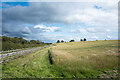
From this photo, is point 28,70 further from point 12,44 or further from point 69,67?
point 12,44

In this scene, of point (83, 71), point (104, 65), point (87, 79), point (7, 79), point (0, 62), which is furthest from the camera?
point (0, 62)

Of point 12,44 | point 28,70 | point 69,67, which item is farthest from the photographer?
point 12,44

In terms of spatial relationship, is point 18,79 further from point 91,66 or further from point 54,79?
point 91,66

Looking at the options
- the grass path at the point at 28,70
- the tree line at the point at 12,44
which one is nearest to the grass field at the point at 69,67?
the grass path at the point at 28,70

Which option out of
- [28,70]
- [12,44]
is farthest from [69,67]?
[12,44]

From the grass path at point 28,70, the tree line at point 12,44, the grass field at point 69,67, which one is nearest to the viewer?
the grass path at point 28,70

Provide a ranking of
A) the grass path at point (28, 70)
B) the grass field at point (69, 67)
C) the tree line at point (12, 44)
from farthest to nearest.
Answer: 1. the tree line at point (12, 44)
2. the grass field at point (69, 67)
3. the grass path at point (28, 70)

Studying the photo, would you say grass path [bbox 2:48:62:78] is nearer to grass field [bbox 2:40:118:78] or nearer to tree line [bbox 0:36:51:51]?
grass field [bbox 2:40:118:78]

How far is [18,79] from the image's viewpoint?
7867 millimetres

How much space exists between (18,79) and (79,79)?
566 cm

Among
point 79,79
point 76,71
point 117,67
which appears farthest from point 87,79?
point 117,67

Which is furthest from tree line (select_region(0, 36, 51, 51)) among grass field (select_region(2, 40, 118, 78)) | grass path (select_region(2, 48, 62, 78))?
grass field (select_region(2, 40, 118, 78))

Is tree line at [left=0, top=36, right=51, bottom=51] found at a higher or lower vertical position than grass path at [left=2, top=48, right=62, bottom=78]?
higher

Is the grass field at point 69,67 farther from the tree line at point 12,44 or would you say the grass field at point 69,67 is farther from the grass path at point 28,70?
the tree line at point 12,44
